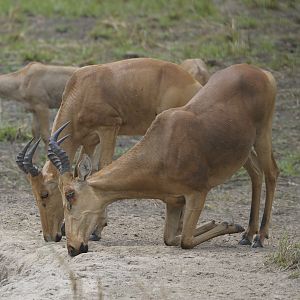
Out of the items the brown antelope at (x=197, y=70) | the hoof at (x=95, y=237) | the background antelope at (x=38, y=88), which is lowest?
the background antelope at (x=38, y=88)

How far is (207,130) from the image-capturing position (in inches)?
434

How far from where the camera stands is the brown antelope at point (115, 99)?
40.1 ft

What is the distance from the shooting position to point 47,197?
1175cm

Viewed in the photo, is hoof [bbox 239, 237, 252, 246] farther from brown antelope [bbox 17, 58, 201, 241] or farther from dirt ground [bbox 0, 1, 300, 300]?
brown antelope [bbox 17, 58, 201, 241]

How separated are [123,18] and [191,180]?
11.3 metres

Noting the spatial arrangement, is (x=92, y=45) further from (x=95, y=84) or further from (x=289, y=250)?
(x=289, y=250)

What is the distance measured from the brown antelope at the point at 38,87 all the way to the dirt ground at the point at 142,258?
1.03 metres

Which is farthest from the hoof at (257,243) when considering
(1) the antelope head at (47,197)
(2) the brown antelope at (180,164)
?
(1) the antelope head at (47,197)

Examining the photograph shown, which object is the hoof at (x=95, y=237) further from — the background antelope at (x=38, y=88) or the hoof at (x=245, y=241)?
the background antelope at (x=38, y=88)

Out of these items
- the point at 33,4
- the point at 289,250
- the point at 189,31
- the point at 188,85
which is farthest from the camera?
the point at 33,4

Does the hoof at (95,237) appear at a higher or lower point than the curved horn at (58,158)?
lower

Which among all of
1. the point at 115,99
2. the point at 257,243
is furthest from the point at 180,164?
the point at 115,99

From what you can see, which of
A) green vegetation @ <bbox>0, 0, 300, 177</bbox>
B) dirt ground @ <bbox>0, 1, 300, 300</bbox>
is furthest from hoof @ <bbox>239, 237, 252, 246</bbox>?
green vegetation @ <bbox>0, 0, 300, 177</bbox>

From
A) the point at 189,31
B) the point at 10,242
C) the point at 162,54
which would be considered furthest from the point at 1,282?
the point at 189,31
